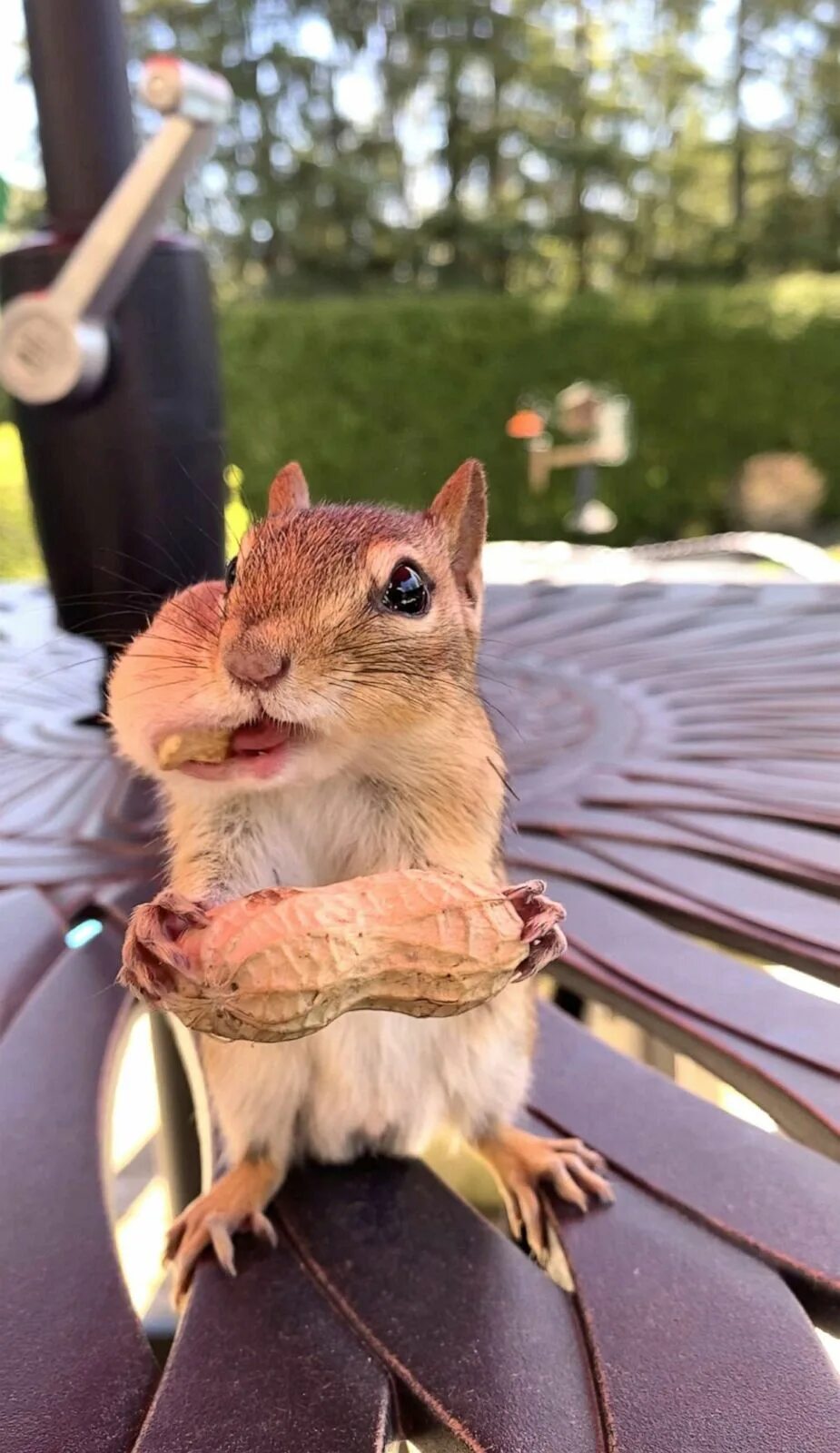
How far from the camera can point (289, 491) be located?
40 cm

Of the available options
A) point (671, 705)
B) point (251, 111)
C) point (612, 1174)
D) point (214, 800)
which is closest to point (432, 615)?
point (214, 800)

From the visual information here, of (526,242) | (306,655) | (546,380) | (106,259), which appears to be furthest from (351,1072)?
(526,242)

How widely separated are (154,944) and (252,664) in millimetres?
81

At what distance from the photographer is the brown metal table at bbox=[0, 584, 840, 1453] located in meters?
0.31

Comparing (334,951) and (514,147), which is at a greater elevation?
(514,147)

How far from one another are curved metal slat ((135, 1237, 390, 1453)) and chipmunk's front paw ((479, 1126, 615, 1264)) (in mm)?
85

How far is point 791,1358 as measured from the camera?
321 millimetres

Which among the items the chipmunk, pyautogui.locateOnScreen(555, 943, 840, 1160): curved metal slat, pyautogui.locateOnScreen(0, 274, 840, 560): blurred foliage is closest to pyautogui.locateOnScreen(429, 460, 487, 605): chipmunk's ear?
the chipmunk

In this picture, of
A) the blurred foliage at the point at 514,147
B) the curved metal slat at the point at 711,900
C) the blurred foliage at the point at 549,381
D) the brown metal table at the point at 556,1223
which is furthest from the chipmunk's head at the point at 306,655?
the blurred foliage at the point at 514,147

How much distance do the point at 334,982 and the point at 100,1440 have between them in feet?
0.49

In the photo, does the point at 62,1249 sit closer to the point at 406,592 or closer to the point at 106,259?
the point at 406,592

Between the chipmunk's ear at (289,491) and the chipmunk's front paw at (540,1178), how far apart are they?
0.26 meters

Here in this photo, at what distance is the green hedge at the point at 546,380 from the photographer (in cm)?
425

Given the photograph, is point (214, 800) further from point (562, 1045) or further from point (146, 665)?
point (562, 1045)
